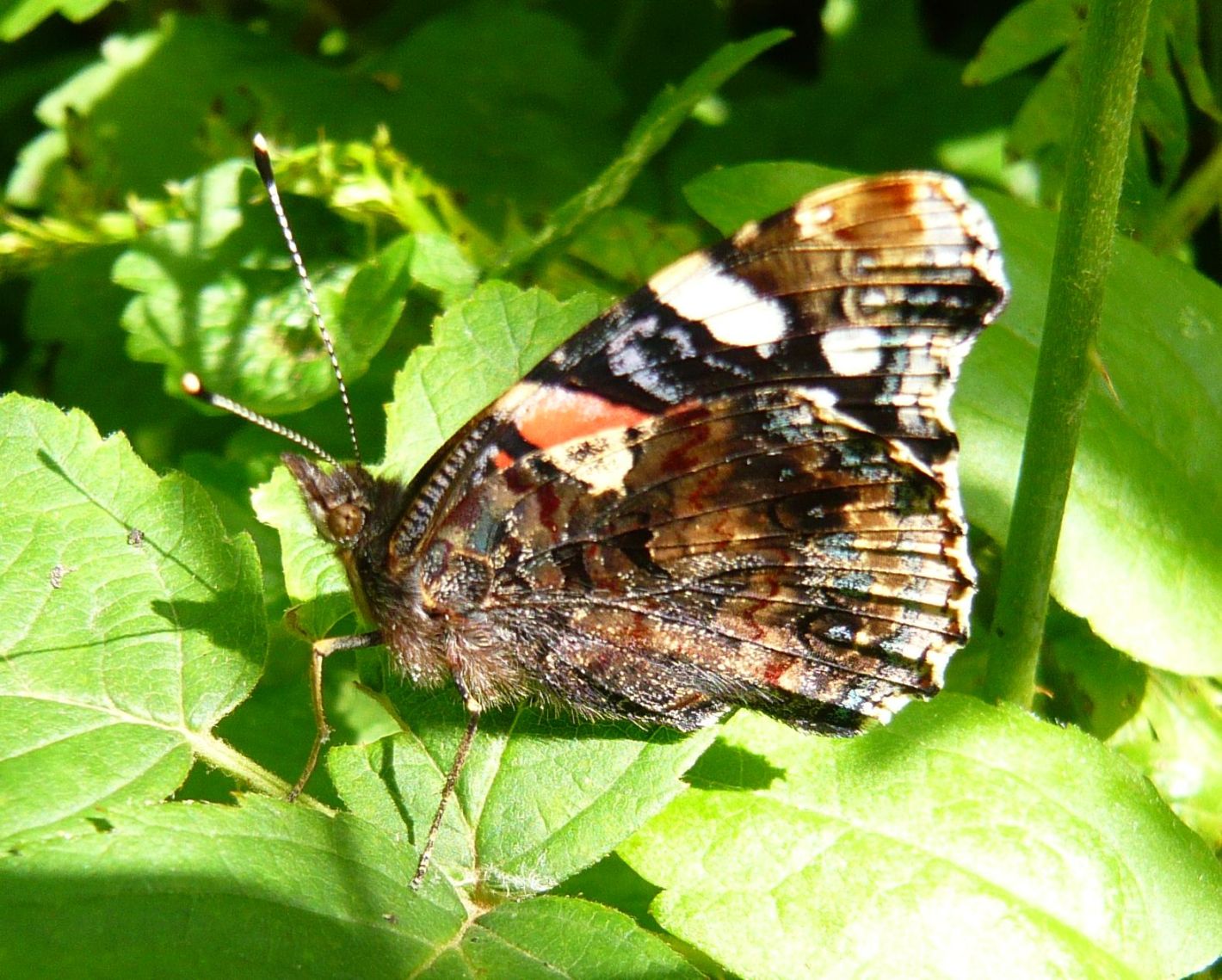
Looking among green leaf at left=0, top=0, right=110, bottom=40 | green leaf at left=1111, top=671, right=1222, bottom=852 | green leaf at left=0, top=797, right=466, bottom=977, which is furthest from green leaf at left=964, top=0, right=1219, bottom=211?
green leaf at left=0, top=0, right=110, bottom=40

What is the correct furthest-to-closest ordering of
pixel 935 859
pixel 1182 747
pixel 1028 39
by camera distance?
pixel 1028 39, pixel 1182 747, pixel 935 859

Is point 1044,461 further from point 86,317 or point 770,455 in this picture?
point 86,317

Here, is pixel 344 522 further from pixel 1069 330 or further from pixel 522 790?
pixel 1069 330

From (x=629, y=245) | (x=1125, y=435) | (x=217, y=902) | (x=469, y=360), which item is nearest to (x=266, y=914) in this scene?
(x=217, y=902)

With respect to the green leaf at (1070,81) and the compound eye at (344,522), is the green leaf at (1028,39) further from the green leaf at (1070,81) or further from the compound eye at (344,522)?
the compound eye at (344,522)

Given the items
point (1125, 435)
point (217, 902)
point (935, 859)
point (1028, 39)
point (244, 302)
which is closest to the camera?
point (217, 902)

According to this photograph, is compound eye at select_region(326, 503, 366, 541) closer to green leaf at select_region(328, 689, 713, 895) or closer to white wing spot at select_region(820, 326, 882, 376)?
green leaf at select_region(328, 689, 713, 895)
